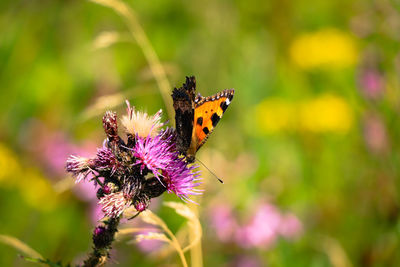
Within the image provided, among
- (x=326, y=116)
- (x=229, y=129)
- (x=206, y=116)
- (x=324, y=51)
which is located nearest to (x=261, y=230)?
(x=206, y=116)

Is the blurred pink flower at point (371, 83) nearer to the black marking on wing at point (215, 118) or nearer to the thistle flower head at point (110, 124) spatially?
the black marking on wing at point (215, 118)

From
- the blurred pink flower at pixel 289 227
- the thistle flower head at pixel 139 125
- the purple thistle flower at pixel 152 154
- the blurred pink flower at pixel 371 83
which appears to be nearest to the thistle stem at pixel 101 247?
the purple thistle flower at pixel 152 154

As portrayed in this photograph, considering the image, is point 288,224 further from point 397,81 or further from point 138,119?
point 138,119

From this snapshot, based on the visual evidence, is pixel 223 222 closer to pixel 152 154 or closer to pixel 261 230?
pixel 261 230

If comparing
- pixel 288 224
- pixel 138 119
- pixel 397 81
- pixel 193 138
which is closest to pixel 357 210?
pixel 288 224

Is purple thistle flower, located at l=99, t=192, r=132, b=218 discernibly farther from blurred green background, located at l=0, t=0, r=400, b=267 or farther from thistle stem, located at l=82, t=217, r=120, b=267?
blurred green background, located at l=0, t=0, r=400, b=267

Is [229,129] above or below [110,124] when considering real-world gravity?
below

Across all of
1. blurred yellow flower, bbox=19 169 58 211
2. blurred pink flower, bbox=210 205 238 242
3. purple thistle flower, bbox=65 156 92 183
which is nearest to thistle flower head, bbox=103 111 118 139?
purple thistle flower, bbox=65 156 92 183
